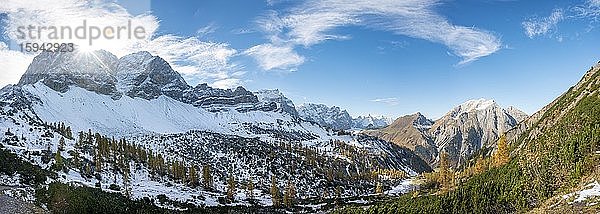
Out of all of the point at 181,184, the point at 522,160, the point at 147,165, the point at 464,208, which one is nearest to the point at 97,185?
the point at 181,184

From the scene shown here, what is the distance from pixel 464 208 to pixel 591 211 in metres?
32.9

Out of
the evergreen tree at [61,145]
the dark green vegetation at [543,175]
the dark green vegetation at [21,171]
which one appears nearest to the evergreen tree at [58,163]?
the evergreen tree at [61,145]

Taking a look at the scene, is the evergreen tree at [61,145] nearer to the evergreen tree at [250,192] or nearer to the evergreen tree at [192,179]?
the evergreen tree at [192,179]

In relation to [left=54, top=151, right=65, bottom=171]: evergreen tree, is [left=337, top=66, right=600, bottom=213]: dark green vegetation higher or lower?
lower

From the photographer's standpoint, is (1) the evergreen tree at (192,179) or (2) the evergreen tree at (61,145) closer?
(2) the evergreen tree at (61,145)

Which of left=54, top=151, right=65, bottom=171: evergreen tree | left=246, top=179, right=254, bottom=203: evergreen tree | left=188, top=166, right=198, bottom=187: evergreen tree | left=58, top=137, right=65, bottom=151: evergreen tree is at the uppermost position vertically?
left=58, top=137, right=65, bottom=151: evergreen tree

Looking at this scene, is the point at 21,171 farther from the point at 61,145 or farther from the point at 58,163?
the point at 61,145

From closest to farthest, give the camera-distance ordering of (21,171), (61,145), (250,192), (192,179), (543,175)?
(543,175) → (21,171) → (61,145) → (192,179) → (250,192)

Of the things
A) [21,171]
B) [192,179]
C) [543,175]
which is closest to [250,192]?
[192,179]

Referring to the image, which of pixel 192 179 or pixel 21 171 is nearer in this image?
pixel 21 171

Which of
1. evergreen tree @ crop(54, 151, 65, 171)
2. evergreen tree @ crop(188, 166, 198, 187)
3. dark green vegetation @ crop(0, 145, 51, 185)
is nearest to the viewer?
dark green vegetation @ crop(0, 145, 51, 185)

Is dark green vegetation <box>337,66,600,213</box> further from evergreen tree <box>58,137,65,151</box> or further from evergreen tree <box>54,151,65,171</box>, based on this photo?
evergreen tree <box>58,137,65,151</box>

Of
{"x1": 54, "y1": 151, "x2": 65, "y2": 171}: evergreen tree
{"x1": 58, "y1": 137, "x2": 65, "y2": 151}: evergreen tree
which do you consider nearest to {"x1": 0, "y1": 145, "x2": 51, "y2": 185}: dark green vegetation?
{"x1": 54, "y1": 151, "x2": 65, "y2": 171}: evergreen tree

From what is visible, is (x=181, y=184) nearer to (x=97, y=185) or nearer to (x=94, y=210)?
(x=97, y=185)
